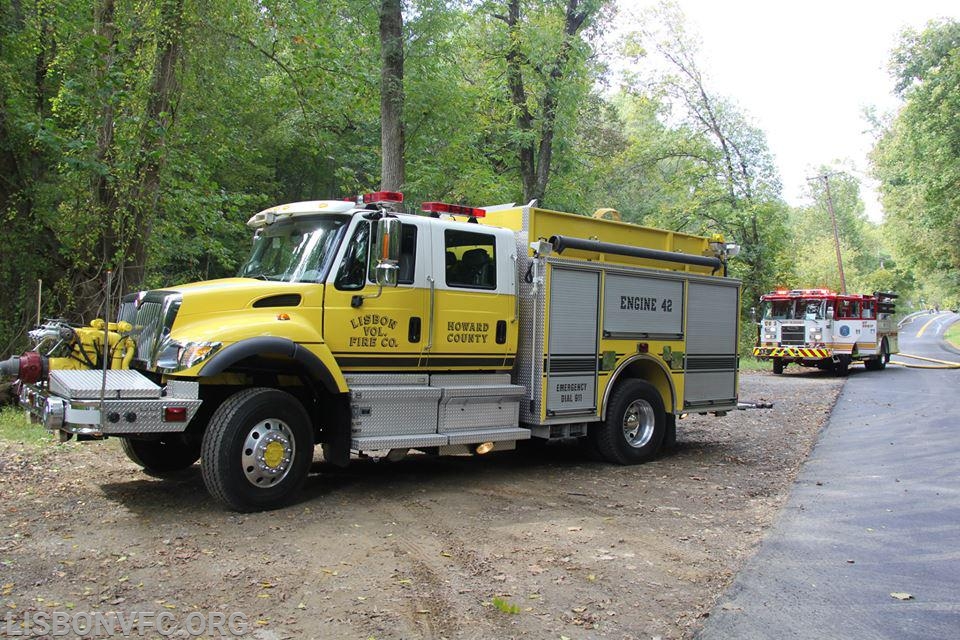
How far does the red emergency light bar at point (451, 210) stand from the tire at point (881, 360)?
23520 mm

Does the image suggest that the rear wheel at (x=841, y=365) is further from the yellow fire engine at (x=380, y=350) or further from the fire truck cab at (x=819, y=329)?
the yellow fire engine at (x=380, y=350)

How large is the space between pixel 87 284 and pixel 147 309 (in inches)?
286

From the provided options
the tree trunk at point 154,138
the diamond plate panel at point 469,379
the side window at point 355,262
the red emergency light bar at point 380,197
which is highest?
the tree trunk at point 154,138

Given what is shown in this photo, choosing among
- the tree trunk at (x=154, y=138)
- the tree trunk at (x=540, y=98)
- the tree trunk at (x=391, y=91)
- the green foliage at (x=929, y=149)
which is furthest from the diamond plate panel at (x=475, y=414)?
the green foliage at (x=929, y=149)

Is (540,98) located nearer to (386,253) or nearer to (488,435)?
(488,435)

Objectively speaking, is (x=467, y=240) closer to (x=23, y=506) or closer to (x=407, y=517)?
(x=407, y=517)

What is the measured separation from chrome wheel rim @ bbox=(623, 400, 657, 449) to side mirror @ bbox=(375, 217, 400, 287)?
12.8ft

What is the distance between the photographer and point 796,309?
2548cm

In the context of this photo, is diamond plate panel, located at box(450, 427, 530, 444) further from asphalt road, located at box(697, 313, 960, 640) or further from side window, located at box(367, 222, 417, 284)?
asphalt road, located at box(697, 313, 960, 640)

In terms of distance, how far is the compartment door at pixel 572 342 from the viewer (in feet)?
26.6

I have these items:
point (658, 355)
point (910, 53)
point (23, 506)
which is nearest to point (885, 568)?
point (658, 355)

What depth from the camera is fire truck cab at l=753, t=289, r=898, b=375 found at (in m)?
25.0

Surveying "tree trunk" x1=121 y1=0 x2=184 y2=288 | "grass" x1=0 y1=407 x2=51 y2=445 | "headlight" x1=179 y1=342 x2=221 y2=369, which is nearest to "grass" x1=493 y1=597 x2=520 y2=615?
"headlight" x1=179 y1=342 x2=221 y2=369

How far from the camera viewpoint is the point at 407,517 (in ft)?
20.8
